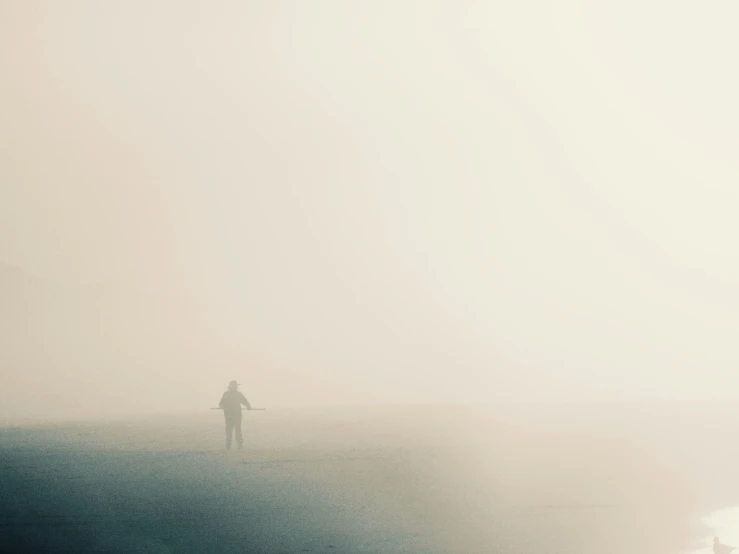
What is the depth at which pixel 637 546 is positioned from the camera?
54.2ft

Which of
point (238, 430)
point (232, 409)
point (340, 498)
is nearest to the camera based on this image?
point (340, 498)

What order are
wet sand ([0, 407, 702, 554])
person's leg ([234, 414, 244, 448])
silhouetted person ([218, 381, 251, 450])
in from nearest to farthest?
wet sand ([0, 407, 702, 554]) → silhouetted person ([218, 381, 251, 450]) → person's leg ([234, 414, 244, 448])

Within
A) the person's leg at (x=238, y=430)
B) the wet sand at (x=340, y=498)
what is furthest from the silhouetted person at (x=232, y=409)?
the wet sand at (x=340, y=498)

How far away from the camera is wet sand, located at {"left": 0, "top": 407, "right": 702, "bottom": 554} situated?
15.8 m

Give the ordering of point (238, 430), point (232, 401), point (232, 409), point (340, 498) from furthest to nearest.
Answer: point (238, 430)
point (232, 401)
point (232, 409)
point (340, 498)

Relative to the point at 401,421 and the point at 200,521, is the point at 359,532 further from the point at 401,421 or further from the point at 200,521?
the point at 401,421

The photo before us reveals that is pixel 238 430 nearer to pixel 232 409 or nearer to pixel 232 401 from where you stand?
pixel 232 409

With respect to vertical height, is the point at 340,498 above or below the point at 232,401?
below

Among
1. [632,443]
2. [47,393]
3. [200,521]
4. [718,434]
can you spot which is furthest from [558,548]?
[47,393]

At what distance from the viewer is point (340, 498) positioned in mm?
20328

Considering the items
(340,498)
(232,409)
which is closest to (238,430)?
(232,409)

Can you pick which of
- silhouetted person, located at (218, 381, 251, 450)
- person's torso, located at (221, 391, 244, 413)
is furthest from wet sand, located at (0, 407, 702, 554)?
person's torso, located at (221, 391, 244, 413)

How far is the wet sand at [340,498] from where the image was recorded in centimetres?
1584

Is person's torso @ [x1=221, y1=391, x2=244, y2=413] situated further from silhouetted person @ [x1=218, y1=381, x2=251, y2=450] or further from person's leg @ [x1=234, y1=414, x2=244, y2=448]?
person's leg @ [x1=234, y1=414, x2=244, y2=448]
